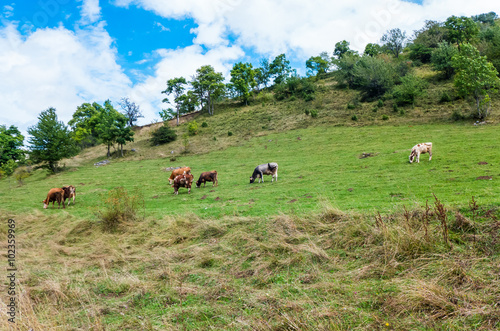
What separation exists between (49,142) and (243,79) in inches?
1890

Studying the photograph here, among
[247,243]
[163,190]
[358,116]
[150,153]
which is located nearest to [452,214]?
[247,243]

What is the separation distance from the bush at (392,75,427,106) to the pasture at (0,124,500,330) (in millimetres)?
28106

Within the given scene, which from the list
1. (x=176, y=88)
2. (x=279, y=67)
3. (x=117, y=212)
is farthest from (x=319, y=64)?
(x=117, y=212)

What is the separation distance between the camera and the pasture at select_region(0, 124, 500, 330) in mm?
4055

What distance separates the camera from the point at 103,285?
6500mm

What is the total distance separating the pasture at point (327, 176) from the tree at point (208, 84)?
34740 millimetres

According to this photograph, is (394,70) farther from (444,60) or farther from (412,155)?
(412,155)

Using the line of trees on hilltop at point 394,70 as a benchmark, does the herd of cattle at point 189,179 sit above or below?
below

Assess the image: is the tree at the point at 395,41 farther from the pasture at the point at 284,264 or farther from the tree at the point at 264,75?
the pasture at the point at 284,264

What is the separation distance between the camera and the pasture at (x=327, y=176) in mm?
11572

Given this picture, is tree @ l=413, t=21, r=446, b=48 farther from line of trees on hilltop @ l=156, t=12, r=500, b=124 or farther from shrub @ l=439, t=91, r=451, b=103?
shrub @ l=439, t=91, r=451, b=103

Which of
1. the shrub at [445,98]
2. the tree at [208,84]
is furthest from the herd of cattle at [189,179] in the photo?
the tree at [208,84]

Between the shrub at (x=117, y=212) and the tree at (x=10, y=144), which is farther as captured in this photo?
the tree at (x=10, y=144)

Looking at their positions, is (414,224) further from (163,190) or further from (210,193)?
(163,190)
